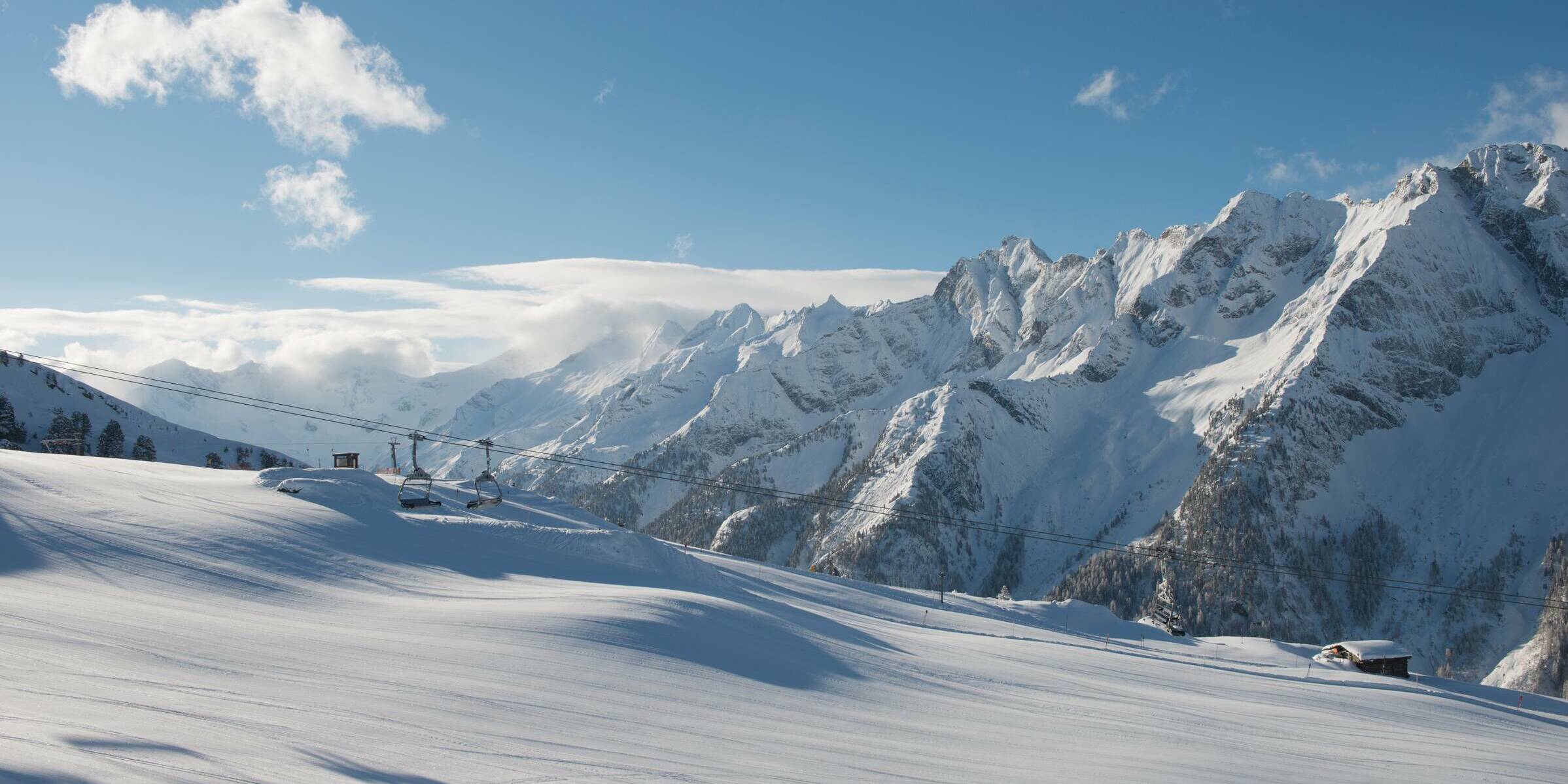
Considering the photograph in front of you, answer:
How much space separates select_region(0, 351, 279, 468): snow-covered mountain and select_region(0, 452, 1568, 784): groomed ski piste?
2488 inches

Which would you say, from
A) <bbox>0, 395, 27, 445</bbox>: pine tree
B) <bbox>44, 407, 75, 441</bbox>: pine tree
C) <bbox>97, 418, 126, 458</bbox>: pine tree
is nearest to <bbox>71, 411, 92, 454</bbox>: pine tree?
<bbox>44, 407, 75, 441</bbox>: pine tree

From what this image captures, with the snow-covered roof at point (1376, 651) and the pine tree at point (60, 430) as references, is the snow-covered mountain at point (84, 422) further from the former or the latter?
the snow-covered roof at point (1376, 651)

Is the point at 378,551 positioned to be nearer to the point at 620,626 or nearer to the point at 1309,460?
the point at 620,626

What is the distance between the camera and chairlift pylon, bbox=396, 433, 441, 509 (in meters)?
34.1

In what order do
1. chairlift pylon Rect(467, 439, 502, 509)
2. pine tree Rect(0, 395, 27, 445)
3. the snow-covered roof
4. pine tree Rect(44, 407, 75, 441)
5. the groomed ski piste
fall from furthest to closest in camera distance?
pine tree Rect(44, 407, 75, 441) < pine tree Rect(0, 395, 27, 445) < the snow-covered roof < chairlift pylon Rect(467, 439, 502, 509) < the groomed ski piste

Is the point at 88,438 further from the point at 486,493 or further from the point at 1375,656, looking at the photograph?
the point at 1375,656

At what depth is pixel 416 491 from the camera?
3628 cm

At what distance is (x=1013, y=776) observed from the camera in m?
15.5

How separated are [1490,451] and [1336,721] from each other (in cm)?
19388

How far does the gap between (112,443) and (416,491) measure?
67847mm

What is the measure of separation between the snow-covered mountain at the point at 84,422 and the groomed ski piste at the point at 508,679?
6319 cm

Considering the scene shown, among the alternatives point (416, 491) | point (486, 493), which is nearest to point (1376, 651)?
point (486, 493)

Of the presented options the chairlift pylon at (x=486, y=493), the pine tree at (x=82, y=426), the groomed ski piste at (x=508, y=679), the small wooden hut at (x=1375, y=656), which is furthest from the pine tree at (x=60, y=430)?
the small wooden hut at (x=1375, y=656)

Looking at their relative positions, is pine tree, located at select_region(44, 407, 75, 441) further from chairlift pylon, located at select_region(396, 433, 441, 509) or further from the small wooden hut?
the small wooden hut
